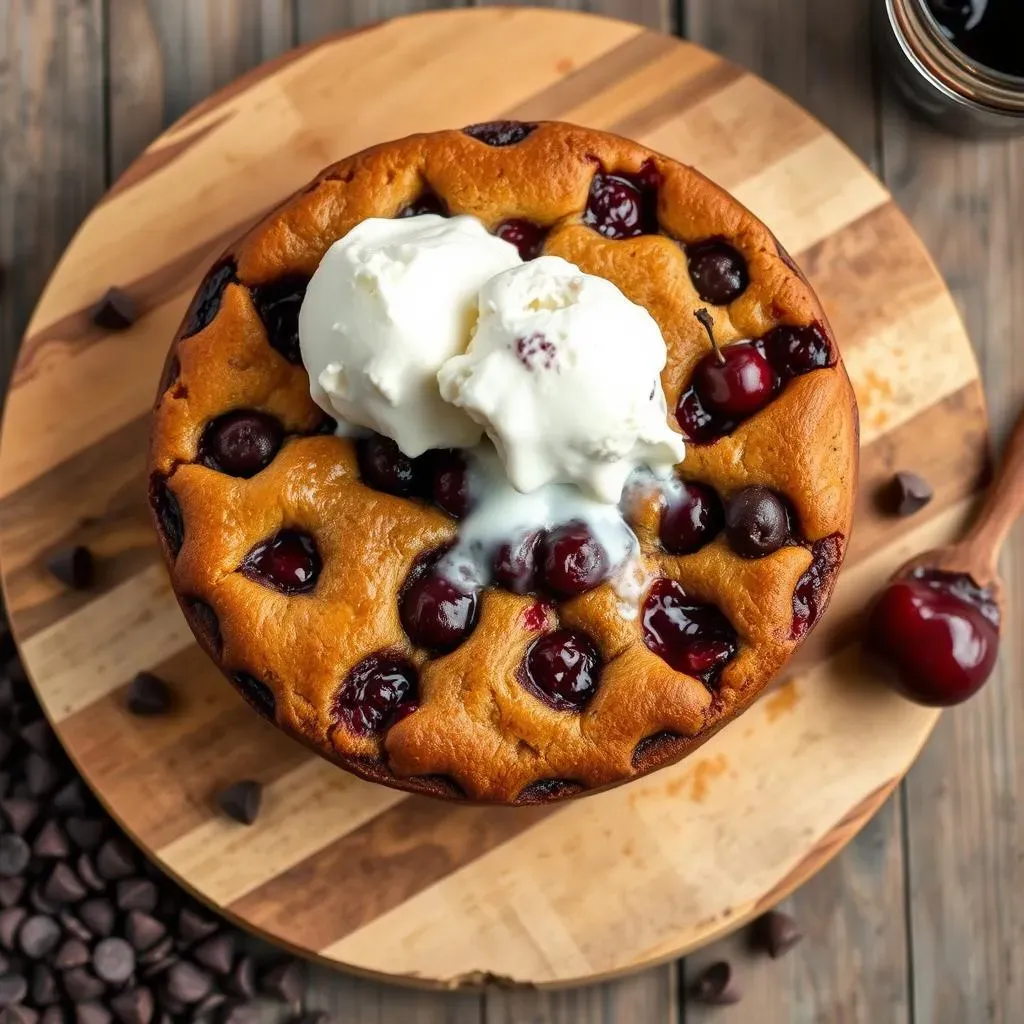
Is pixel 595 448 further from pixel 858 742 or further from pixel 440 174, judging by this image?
pixel 858 742

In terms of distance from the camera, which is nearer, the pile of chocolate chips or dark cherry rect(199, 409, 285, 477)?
dark cherry rect(199, 409, 285, 477)

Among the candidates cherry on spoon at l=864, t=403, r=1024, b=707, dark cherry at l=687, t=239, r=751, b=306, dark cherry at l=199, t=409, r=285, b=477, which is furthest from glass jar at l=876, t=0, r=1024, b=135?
dark cherry at l=199, t=409, r=285, b=477

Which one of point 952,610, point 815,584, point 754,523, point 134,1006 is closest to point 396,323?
point 754,523

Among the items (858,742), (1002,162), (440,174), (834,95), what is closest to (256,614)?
(440,174)

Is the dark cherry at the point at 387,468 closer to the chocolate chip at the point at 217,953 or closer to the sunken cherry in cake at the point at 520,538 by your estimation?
the sunken cherry in cake at the point at 520,538

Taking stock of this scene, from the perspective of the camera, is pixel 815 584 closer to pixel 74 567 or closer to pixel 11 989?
pixel 74 567

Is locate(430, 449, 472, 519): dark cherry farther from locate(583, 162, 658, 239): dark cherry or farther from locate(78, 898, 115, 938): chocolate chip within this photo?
locate(78, 898, 115, 938): chocolate chip

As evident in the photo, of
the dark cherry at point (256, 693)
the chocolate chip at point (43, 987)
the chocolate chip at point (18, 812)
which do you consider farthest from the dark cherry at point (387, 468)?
the chocolate chip at point (43, 987)
